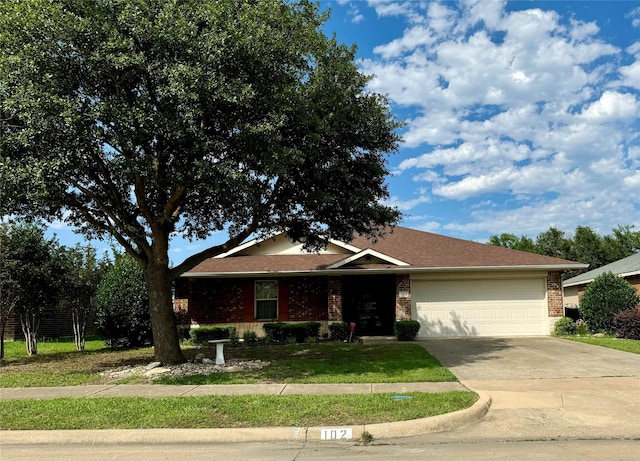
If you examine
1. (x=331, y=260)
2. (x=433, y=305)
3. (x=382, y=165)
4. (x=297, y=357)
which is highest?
(x=382, y=165)

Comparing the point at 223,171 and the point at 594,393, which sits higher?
the point at 223,171

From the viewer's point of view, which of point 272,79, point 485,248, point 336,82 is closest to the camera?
point 272,79

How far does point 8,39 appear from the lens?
911cm

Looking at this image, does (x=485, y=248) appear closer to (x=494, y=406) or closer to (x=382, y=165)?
(x=382, y=165)

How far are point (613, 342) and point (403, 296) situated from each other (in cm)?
679

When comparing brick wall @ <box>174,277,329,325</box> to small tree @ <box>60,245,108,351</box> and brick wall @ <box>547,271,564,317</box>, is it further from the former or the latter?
brick wall @ <box>547,271,564,317</box>

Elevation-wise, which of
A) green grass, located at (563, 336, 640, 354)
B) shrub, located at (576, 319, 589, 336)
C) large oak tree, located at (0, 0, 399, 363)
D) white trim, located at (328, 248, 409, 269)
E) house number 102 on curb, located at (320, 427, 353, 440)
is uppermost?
large oak tree, located at (0, 0, 399, 363)

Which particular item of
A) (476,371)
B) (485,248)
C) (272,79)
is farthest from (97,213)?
(485,248)

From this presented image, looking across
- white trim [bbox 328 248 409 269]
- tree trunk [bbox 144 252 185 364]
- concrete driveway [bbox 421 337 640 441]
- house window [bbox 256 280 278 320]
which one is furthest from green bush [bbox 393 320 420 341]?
tree trunk [bbox 144 252 185 364]

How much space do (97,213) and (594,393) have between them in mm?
12165

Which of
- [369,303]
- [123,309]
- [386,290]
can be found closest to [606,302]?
[386,290]

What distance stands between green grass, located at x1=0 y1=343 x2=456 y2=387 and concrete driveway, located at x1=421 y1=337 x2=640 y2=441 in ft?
3.04

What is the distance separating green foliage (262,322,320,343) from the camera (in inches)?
734

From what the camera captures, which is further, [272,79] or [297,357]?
[297,357]
